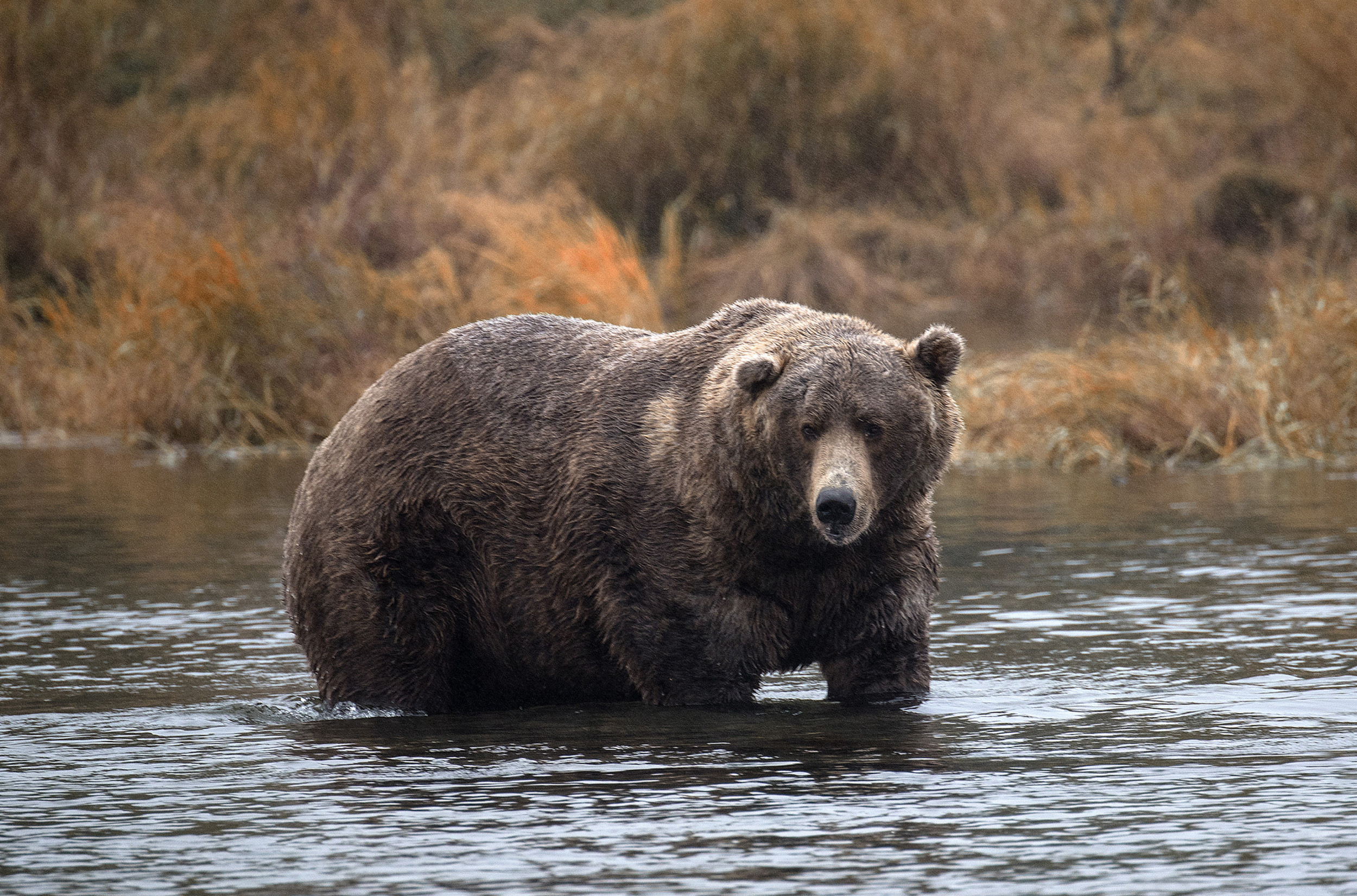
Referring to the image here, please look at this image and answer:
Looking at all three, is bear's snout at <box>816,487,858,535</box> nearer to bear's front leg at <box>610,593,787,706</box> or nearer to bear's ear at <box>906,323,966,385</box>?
bear's front leg at <box>610,593,787,706</box>

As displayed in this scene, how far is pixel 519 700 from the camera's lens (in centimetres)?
718

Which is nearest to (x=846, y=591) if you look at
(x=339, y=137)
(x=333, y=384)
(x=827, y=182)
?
(x=333, y=384)

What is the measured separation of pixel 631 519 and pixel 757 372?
2.19 feet

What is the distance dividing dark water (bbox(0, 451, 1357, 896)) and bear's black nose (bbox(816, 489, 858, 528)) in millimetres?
677

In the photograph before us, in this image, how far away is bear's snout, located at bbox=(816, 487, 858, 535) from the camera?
6113mm

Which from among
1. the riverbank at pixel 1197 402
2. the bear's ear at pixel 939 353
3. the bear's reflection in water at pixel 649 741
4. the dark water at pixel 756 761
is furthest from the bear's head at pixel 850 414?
the riverbank at pixel 1197 402

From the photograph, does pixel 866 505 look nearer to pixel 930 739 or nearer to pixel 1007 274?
pixel 930 739

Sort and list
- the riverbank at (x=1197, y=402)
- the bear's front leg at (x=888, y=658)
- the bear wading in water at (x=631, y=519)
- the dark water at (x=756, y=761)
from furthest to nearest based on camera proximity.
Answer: the riverbank at (x=1197, y=402) < the bear's front leg at (x=888, y=658) < the bear wading in water at (x=631, y=519) < the dark water at (x=756, y=761)

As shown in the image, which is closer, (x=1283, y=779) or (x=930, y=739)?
(x=1283, y=779)

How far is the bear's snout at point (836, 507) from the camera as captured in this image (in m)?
6.11

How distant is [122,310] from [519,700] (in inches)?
389

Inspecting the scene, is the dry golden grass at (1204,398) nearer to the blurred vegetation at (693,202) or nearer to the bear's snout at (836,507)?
the blurred vegetation at (693,202)

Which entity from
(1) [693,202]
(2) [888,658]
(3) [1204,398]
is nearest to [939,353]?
(2) [888,658]

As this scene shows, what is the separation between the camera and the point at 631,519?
6773mm
